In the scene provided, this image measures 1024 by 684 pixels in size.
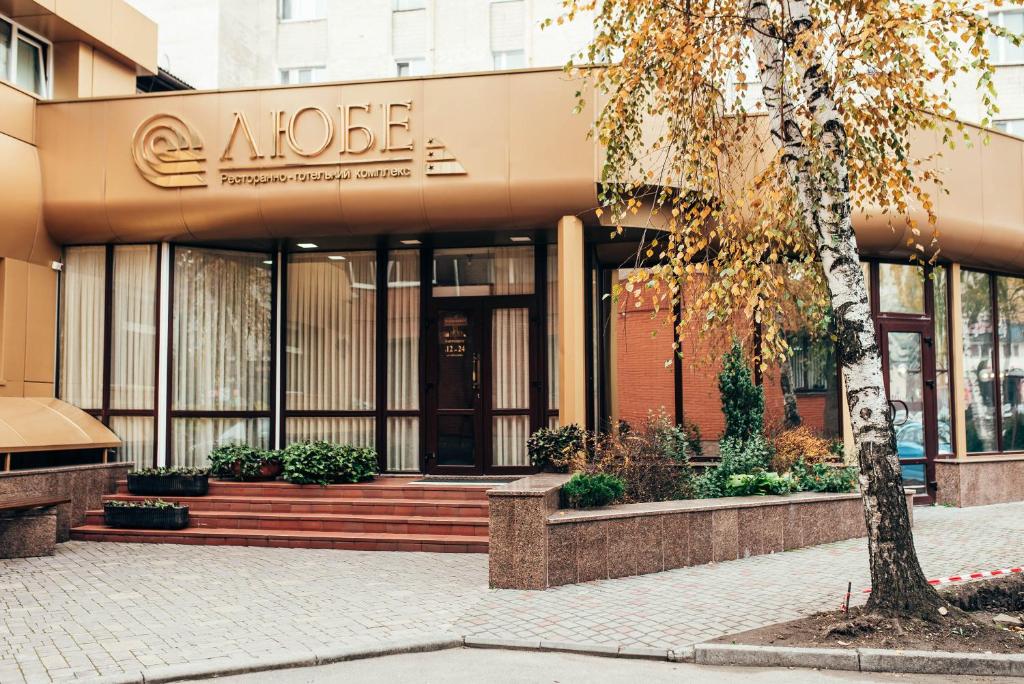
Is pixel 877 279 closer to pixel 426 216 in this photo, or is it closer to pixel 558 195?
pixel 558 195

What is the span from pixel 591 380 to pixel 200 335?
6048 millimetres

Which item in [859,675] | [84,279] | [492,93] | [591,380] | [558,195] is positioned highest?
[492,93]

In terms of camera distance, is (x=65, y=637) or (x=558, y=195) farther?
(x=558, y=195)

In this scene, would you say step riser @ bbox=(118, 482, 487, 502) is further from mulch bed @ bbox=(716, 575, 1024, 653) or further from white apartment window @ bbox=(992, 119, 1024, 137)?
white apartment window @ bbox=(992, 119, 1024, 137)

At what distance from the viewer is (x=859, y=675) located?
6254mm

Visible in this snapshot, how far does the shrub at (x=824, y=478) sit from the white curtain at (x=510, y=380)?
3922 millimetres

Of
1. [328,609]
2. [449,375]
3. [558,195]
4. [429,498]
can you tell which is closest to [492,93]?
[558,195]

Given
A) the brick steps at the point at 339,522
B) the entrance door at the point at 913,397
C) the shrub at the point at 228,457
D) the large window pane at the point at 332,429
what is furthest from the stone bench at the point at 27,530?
the entrance door at the point at 913,397

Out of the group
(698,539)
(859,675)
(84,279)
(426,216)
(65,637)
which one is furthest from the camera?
(84,279)

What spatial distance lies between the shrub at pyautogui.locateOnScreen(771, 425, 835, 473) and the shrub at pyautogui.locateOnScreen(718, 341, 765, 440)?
15.8 inches

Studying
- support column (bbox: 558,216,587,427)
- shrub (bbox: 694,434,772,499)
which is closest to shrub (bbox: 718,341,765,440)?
shrub (bbox: 694,434,772,499)

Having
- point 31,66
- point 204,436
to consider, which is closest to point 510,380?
point 204,436

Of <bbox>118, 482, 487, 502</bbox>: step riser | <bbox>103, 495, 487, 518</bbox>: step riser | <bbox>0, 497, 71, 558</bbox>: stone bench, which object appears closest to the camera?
<bbox>0, 497, 71, 558</bbox>: stone bench

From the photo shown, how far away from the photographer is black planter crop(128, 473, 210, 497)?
A: 41.3 feet
